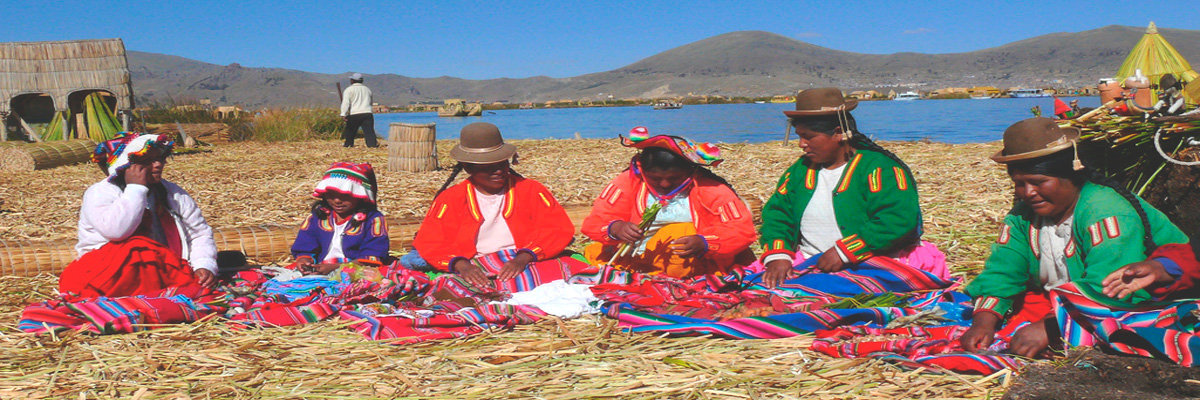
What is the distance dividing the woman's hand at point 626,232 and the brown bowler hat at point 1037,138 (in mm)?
1555

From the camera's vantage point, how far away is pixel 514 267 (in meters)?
4.06

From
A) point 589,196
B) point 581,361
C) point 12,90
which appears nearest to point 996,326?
point 581,361

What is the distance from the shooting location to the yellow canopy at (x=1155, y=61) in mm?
4848

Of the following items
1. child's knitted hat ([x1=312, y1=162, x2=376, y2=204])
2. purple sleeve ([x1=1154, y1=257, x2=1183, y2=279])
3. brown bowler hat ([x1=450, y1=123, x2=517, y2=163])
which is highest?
brown bowler hat ([x1=450, y1=123, x2=517, y2=163])

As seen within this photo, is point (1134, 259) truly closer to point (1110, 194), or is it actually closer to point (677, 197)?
point (1110, 194)

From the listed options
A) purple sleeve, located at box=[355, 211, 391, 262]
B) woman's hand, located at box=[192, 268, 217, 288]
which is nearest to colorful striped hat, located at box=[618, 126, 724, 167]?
purple sleeve, located at box=[355, 211, 391, 262]

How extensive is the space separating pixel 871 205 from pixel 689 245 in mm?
815

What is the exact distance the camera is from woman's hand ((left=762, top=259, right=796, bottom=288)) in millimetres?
3797

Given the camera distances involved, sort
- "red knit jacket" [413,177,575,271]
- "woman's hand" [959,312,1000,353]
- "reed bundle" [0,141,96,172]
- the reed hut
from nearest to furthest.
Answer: "woman's hand" [959,312,1000,353], "red knit jacket" [413,177,575,271], "reed bundle" [0,141,96,172], the reed hut

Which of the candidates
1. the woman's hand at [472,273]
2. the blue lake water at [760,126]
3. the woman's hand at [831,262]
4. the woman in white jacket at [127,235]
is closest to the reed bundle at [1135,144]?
the woman's hand at [831,262]

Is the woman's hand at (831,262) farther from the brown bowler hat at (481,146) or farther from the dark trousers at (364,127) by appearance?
the dark trousers at (364,127)

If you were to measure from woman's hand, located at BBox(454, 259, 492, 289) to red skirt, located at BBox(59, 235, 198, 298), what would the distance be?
1.27 m

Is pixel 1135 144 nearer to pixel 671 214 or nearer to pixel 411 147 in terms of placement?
pixel 671 214

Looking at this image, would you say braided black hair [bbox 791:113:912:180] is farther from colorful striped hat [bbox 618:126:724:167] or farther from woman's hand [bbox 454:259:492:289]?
woman's hand [bbox 454:259:492:289]
